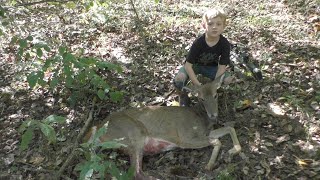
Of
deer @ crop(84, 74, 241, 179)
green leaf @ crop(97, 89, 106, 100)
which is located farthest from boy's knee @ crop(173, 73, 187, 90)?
green leaf @ crop(97, 89, 106, 100)

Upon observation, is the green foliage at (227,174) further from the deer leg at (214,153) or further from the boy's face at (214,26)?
the boy's face at (214,26)

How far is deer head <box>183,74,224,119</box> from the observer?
509 cm

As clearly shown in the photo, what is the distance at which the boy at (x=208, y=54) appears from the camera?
206 inches

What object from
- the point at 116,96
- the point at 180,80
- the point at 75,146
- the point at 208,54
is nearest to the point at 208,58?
the point at 208,54

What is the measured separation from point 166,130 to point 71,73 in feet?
4.44

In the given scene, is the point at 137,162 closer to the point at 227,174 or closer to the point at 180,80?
the point at 227,174

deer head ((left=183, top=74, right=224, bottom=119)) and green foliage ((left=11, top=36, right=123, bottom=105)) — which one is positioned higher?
green foliage ((left=11, top=36, right=123, bottom=105))

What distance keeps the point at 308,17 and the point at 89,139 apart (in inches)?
197

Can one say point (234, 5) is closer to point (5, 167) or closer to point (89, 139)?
point (89, 139)

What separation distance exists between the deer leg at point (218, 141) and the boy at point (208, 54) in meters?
0.69

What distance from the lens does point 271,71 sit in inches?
249

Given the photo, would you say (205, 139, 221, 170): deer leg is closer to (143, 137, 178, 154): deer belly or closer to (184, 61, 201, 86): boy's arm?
(143, 137, 178, 154): deer belly

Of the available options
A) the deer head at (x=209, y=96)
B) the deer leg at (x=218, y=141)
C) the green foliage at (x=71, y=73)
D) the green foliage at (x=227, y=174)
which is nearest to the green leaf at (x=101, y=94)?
the green foliage at (x=71, y=73)

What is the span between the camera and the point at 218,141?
4965mm
